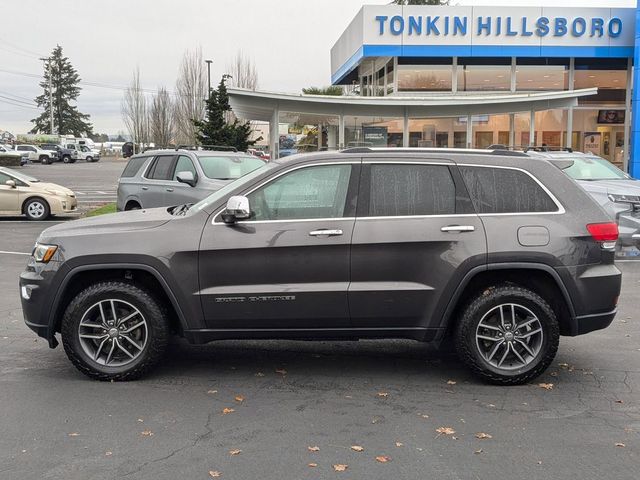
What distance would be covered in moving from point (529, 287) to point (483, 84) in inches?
1084

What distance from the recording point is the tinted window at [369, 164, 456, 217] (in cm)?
547

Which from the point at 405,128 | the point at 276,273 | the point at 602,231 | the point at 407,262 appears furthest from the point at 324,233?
the point at 405,128

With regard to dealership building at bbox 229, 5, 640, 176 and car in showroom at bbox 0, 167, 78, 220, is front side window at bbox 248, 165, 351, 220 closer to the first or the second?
car in showroom at bbox 0, 167, 78, 220

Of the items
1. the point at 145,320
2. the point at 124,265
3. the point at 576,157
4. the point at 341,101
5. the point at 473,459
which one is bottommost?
the point at 473,459

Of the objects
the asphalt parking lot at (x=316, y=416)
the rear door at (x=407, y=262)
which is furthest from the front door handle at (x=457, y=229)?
the asphalt parking lot at (x=316, y=416)

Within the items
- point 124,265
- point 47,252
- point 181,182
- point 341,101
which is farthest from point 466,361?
point 341,101

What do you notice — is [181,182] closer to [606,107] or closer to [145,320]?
[145,320]

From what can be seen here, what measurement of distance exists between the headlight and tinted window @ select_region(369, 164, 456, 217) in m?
2.58

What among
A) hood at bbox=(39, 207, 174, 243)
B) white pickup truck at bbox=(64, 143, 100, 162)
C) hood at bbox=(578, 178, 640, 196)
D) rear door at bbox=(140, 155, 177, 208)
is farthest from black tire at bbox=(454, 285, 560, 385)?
white pickup truck at bbox=(64, 143, 100, 162)

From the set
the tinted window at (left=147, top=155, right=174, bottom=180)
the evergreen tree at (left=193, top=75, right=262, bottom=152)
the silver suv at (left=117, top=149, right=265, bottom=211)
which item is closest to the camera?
the silver suv at (left=117, top=149, right=265, bottom=211)

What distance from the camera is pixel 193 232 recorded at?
17.6 feet

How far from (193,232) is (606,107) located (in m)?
30.6

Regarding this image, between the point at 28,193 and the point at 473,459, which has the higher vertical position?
the point at 28,193

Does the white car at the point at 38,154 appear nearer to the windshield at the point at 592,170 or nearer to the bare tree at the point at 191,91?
the bare tree at the point at 191,91
